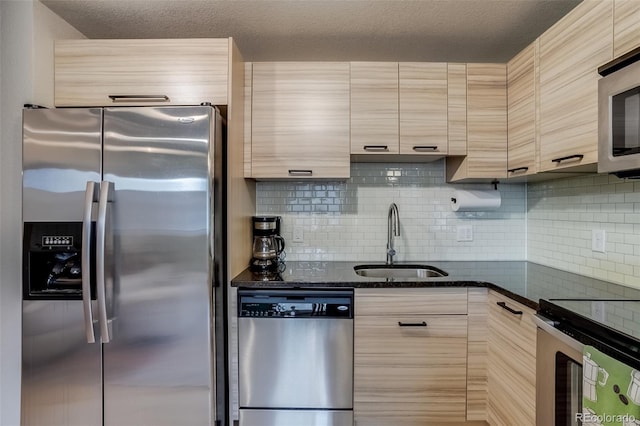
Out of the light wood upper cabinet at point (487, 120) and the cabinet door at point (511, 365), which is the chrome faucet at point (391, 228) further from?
the cabinet door at point (511, 365)

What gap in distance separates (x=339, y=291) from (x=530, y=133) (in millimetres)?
1269

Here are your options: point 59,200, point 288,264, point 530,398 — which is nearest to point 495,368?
point 530,398

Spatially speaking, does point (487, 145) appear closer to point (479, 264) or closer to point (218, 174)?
point (479, 264)

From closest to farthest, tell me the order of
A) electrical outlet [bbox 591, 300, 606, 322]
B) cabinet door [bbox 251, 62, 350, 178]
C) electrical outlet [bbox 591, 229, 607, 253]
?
electrical outlet [bbox 591, 300, 606, 322] < electrical outlet [bbox 591, 229, 607, 253] < cabinet door [bbox 251, 62, 350, 178]

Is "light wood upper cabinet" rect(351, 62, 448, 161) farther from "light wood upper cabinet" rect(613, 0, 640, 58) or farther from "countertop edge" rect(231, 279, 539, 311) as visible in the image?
"light wood upper cabinet" rect(613, 0, 640, 58)

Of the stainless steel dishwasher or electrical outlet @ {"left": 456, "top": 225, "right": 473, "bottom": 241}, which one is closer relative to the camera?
the stainless steel dishwasher

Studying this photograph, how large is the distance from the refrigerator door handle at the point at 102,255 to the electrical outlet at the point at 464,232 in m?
2.11

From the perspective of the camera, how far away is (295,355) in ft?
5.94

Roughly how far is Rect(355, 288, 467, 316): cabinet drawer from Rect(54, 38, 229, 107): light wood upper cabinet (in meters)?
1.25

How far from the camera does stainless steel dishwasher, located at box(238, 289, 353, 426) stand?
1.81 metres

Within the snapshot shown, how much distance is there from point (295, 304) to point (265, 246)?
0.48 m

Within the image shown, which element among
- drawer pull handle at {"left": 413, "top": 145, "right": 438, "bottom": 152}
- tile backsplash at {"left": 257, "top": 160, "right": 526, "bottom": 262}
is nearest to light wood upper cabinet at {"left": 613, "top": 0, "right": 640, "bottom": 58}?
drawer pull handle at {"left": 413, "top": 145, "right": 438, "bottom": 152}

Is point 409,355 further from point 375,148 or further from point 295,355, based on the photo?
point 375,148

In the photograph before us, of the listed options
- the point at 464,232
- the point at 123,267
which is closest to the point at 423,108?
the point at 464,232
